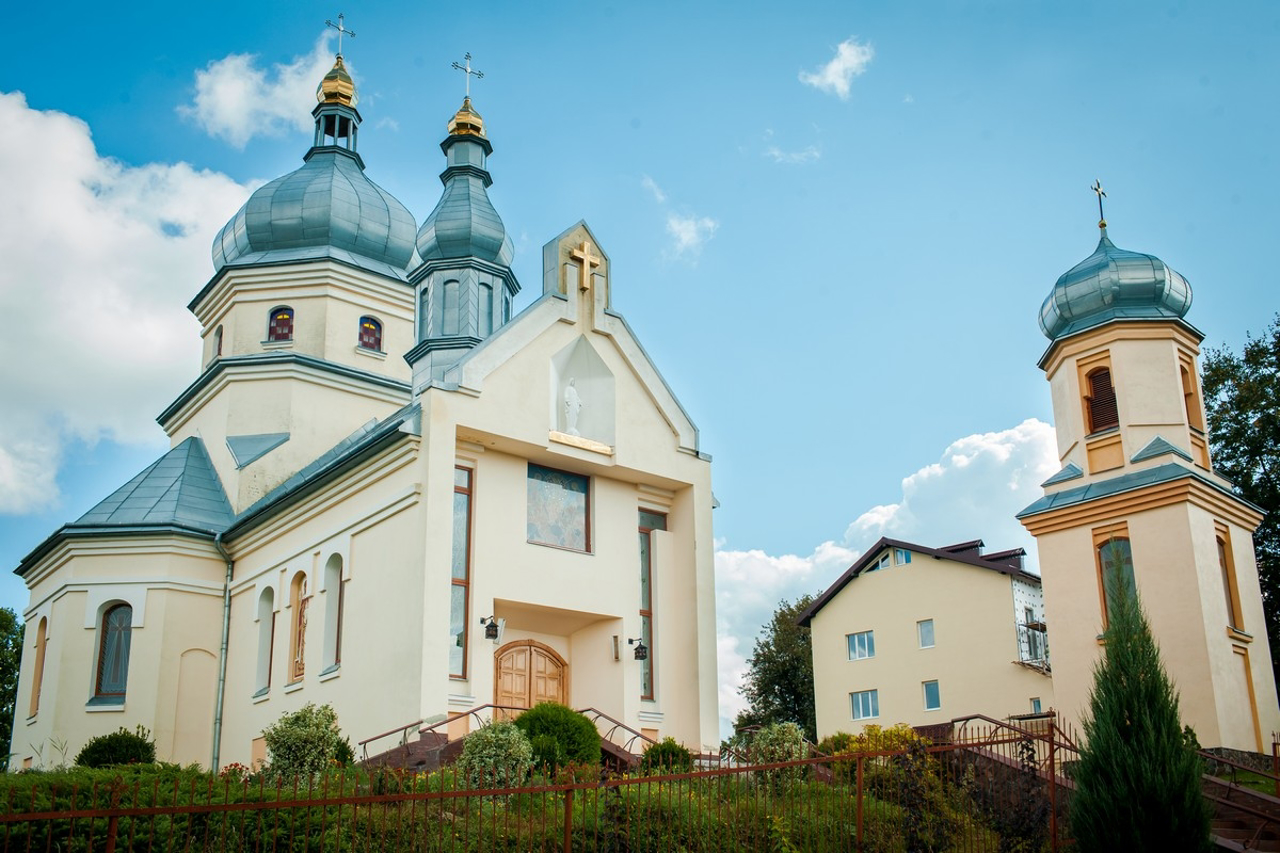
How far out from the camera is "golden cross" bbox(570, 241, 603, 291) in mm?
23516

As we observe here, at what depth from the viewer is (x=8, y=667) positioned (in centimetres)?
3994

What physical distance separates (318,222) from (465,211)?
5.09m

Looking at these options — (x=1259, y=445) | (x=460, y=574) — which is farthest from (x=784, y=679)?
(x=460, y=574)

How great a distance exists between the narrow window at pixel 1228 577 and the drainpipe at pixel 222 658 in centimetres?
1950

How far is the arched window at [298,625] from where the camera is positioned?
76.0 feet

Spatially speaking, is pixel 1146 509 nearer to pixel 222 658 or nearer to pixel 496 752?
pixel 496 752

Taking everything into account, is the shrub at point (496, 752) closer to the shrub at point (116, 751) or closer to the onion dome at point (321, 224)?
the shrub at point (116, 751)

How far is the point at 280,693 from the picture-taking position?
23.6 m

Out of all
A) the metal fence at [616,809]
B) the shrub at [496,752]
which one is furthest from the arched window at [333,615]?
the metal fence at [616,809]

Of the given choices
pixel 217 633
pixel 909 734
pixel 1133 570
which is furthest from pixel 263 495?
pixel 1133 570

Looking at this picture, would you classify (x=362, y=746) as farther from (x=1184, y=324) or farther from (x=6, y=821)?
(x=1184, y=324)

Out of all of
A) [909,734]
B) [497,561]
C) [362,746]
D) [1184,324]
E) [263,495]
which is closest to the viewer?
[909,734]

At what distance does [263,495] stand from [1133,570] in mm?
17803

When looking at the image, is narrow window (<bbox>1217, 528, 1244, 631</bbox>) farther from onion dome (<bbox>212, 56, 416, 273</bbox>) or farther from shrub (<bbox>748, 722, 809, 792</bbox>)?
onion dome (<bbox>212, 56, 416, 273</bbox>)
